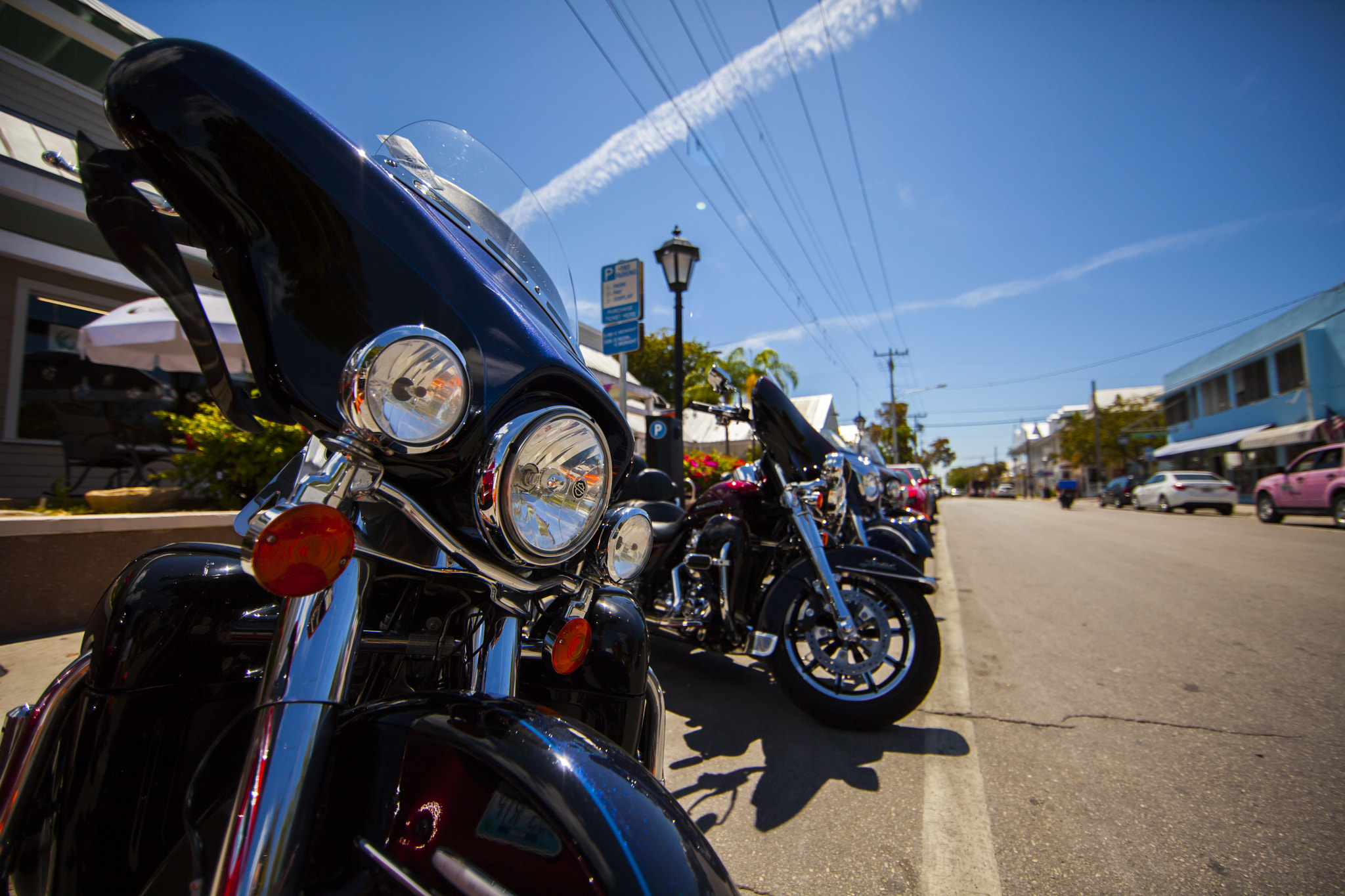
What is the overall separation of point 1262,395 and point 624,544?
3391 cm

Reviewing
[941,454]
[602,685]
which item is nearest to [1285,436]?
[602,685]

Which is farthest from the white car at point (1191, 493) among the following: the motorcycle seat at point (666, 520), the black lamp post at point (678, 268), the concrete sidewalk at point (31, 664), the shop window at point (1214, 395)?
the concrete sidewalk at point (31, 664)

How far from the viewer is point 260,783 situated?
625 mm

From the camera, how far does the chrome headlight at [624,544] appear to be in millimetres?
1047

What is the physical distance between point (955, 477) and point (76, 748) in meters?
114

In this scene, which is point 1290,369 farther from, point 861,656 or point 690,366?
point 861,656

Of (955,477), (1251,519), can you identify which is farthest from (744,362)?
(955,477)

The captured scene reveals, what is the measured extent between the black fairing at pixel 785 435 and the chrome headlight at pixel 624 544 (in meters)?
1.95

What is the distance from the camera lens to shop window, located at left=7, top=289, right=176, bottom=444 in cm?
626

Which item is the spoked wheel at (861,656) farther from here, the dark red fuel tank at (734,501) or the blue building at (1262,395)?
the blue building at (1262,395)

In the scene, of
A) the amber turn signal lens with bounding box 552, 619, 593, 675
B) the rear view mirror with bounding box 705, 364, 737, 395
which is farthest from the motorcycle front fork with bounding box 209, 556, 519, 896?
the rear view mirror with bounding box 705, 364, 737, 395

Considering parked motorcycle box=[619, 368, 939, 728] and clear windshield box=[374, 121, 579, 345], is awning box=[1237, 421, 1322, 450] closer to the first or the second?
parked motorcycle box=[619, 368, 939, 728]

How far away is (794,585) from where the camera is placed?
8.80ft

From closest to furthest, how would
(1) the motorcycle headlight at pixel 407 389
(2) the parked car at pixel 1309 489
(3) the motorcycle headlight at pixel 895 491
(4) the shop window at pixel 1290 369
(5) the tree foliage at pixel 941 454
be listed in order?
(1) the motorcycle headlight at pixel 407 389, (3) the motorcycle headlight at pixel 895 491, (2) the parked car at pixel 1309 489, (4) the shop window at pixel 1290 369, (5) the tree foliage at pixel 941 454
